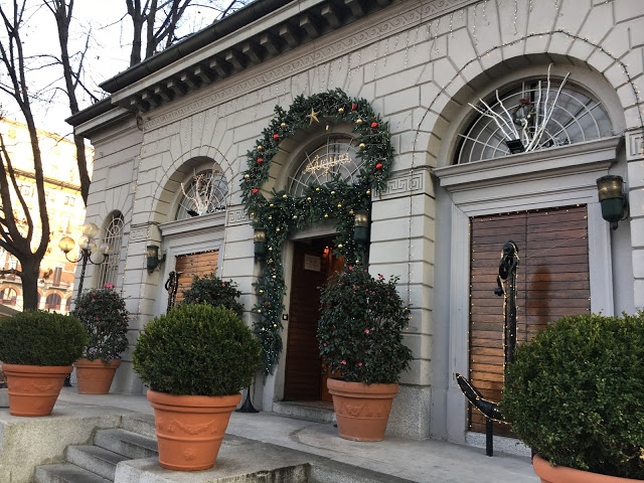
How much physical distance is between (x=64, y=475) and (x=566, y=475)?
5.34 metres

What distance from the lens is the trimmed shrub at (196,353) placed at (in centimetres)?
433

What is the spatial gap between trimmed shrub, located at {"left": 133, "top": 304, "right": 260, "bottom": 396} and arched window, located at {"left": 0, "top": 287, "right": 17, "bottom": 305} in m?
56.3

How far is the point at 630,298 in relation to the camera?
5727 millimetres

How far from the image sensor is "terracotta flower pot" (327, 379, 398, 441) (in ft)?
20.5

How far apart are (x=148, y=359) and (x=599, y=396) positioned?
343 centimetres

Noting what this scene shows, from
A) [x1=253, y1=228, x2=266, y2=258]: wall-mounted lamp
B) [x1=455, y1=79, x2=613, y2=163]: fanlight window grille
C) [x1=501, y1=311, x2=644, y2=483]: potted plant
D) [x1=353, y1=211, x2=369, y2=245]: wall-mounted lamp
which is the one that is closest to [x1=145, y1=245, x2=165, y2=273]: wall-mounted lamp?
[x1=253, y1=228, x2=266, y2=258]: wall-mounted lamp

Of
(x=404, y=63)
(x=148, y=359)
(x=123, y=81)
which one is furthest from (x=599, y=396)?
(x=123, y=81)

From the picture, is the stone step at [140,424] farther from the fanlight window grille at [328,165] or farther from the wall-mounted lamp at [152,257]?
the wall-mounted lamp at [152,257]

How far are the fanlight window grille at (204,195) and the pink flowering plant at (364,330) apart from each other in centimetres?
485

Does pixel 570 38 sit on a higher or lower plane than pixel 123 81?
lower

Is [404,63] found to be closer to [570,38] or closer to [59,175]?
[570,38]

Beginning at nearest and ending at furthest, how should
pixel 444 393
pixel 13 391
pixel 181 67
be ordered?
pixel 13 391 → pixel 444 393 → pixel 181 67

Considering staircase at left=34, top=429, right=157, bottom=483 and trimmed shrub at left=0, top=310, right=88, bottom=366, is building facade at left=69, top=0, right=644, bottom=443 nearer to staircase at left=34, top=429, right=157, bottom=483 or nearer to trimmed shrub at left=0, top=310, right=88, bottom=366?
staircase at left=34, top=429, right=157, bottom=483

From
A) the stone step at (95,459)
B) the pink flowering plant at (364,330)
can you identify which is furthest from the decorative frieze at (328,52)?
the stone step at (95,459)
